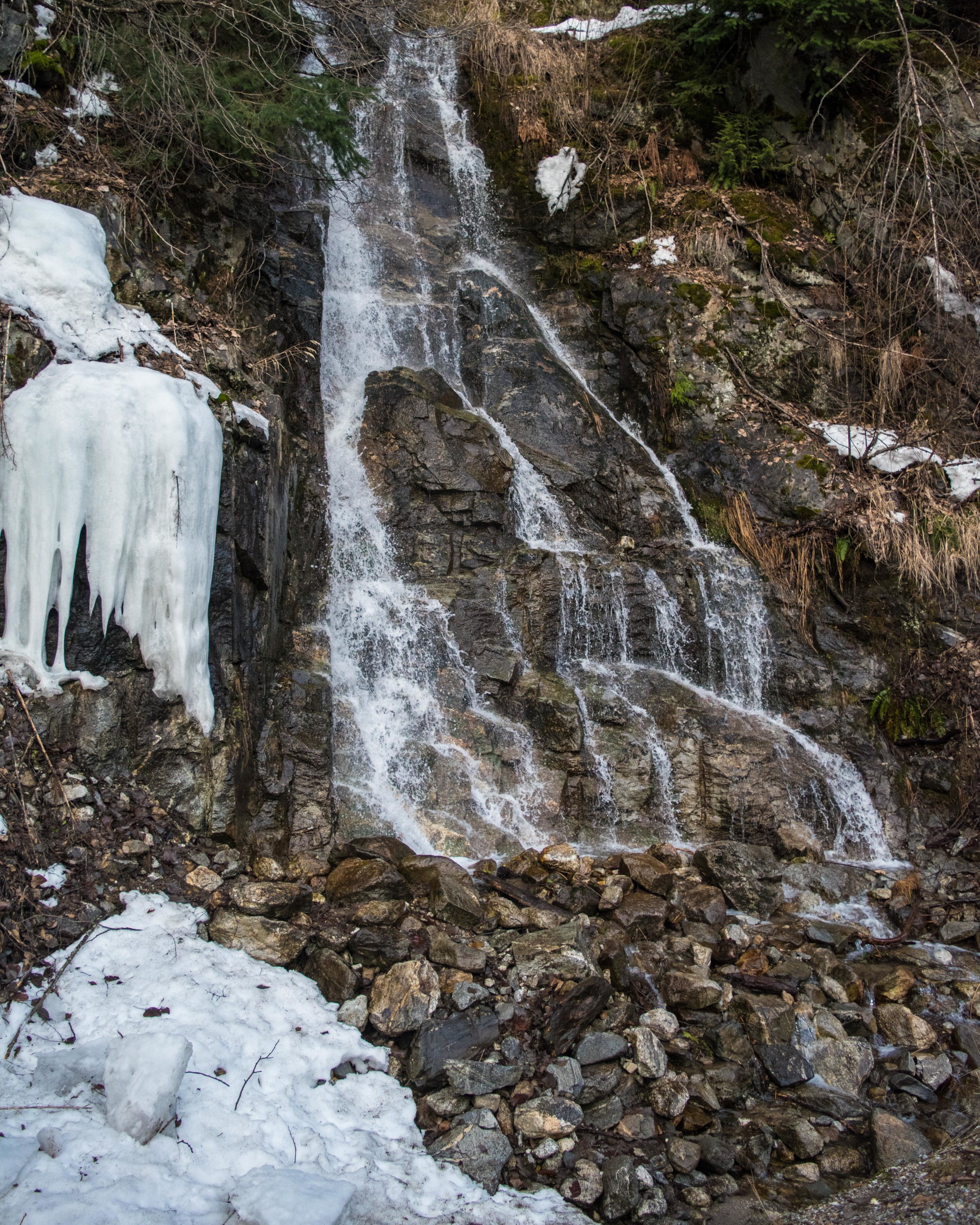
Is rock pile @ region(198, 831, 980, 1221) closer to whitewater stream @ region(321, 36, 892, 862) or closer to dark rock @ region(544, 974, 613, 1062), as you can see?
dark rock @ region(544, 974, 613, 1062)

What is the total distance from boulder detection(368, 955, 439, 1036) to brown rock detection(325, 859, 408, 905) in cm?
63

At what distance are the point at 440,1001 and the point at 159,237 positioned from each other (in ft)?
19.0

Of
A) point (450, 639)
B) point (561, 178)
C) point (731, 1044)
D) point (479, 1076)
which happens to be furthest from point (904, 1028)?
point (561, 178)

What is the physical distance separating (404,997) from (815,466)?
6.89 meters

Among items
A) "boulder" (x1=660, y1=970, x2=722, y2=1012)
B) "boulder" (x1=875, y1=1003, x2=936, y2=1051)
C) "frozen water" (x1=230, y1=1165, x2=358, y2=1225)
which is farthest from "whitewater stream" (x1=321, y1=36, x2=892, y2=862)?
"frozen water" (x1=230, y1=1165, x2=358, y2=1225)

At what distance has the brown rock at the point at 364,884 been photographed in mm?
4504

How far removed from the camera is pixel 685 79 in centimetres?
1082

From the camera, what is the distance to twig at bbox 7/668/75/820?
407cm

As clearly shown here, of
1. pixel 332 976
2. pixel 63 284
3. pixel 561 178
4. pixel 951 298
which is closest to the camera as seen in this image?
pixel 332 976

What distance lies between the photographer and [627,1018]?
3932 mm

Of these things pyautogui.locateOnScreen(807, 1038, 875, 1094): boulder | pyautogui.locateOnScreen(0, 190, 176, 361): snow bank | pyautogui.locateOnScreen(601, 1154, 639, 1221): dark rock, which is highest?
pyautogui.locateOnScreen(0, 190, 176, 361): snow bank

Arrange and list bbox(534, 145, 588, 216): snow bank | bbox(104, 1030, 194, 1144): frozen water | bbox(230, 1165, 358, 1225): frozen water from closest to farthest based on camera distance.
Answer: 1. bbox(230, 1165, 358, 1225): frozen water
2. bbox(104, 1030, 194, 1144): frozen water
3. bbox(534, 145, 588, 216): snow bank

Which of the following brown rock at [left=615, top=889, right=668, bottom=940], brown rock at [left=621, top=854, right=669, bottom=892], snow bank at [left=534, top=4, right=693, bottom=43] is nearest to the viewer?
brown rock at [left=615, top=889, right=668, bottom=940]

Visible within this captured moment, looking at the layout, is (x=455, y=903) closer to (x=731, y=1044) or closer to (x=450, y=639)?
(x=731, y=1044)
